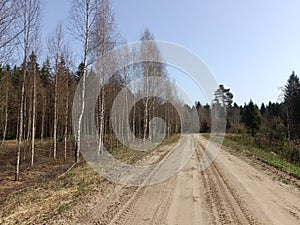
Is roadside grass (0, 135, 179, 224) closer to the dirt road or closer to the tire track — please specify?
the dirt road

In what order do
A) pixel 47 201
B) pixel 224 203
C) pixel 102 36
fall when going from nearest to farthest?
pixel 224 203, pixel 47 201, pixel 102 36

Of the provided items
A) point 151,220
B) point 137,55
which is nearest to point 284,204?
point 151,220

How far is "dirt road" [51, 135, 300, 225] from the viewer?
565 centimetres

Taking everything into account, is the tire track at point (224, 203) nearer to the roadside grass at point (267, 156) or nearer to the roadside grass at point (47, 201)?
the roadside grass at point (47, 201)

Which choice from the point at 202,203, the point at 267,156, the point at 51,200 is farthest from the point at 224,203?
the point at 267,156

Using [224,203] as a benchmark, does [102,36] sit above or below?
above

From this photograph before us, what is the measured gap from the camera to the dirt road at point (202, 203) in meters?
5.65

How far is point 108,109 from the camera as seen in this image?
97.0ft

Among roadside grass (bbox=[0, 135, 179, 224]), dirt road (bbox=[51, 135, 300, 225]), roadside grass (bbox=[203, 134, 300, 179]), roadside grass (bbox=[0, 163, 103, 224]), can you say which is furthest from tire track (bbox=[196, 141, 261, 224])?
roadside grass (bbox=[203, 134, 300, 179])

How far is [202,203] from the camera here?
22.1 feet

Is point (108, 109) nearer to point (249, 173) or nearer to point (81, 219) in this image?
point (249, 173)

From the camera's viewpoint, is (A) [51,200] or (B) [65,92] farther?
(B) [65,92]

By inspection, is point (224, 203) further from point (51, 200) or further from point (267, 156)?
point (267, 156)

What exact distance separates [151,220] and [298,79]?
167ft
